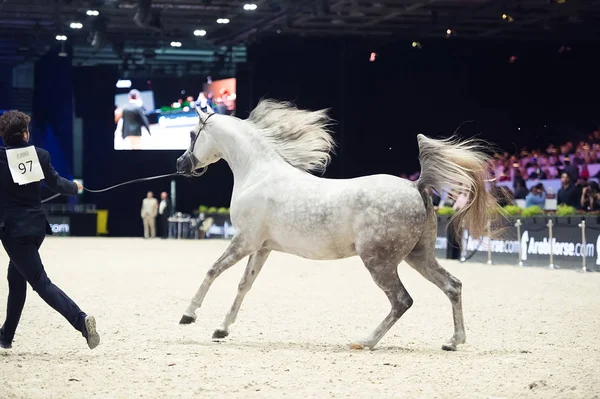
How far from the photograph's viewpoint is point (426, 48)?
97.1 feet

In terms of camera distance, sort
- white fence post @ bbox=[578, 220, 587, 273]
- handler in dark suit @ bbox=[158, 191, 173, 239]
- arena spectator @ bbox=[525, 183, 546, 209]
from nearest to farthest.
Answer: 1. white fence post @ bbox=[578, 220, 587, 273]
2. arena spectator @ bbox=[525, 183, 546, 209]
3. handler in dark suit @ bbox=[158, 191, 173, 239]

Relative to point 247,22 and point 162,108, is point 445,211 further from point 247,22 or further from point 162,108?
point 162,108

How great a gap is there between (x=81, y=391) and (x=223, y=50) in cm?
3002

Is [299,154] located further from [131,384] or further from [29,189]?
[131,384]

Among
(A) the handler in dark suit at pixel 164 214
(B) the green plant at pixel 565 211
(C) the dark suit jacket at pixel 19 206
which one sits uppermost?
(C) the dark suit jacket at pixel 19 206

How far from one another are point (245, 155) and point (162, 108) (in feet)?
85.1

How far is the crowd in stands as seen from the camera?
18766 millimetres

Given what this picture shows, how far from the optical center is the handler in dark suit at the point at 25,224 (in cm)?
632

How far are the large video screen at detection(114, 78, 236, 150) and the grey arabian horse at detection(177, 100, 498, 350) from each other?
80.3ft

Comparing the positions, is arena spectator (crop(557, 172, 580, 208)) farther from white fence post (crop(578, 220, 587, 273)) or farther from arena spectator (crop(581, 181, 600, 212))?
white fence post (crop(578, 220, 587, 273))

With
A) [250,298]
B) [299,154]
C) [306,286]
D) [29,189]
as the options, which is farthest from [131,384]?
[306,286]

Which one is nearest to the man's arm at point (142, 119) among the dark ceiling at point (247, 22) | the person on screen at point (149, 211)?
the dark ceiling at point (247, 22)

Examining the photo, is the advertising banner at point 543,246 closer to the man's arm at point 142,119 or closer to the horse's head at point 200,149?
the horse's head at point 200,149

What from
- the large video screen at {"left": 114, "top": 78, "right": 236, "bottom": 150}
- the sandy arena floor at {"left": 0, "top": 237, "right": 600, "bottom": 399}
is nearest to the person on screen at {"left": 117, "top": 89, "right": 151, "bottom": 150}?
the large video screen at {"left": 114, "top": 78, "right": 236, "bottom": 150}
